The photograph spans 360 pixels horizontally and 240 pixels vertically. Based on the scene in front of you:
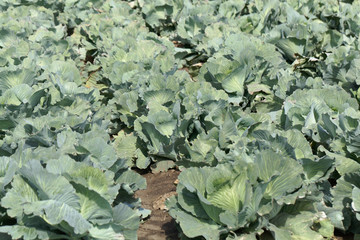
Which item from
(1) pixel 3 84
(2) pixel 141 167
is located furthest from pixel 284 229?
(1) pixel 3 84

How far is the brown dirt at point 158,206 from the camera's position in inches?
139

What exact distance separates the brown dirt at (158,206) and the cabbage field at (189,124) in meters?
0.11

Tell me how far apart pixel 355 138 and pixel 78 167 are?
190 cm

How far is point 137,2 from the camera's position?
9156 mm

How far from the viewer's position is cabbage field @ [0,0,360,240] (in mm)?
3012

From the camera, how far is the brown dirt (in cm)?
352

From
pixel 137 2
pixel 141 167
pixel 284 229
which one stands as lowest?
pixel 137 2

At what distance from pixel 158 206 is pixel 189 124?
38.2 inches

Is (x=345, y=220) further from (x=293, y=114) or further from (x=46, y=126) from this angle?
(x=46, y=126)

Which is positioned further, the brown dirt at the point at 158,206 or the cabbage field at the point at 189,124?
the brown dirt at the point at 158,206

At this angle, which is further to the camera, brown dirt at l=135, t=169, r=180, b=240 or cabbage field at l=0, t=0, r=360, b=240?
brown dirt at l=135, t=169, r=180, b=240

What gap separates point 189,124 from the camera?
4590 millimetres

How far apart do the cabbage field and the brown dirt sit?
11cm

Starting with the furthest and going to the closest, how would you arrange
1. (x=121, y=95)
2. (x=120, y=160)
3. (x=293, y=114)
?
1. (x=121, y=95)
2. (x=293, y=114)
3. (x=120, y=160)
